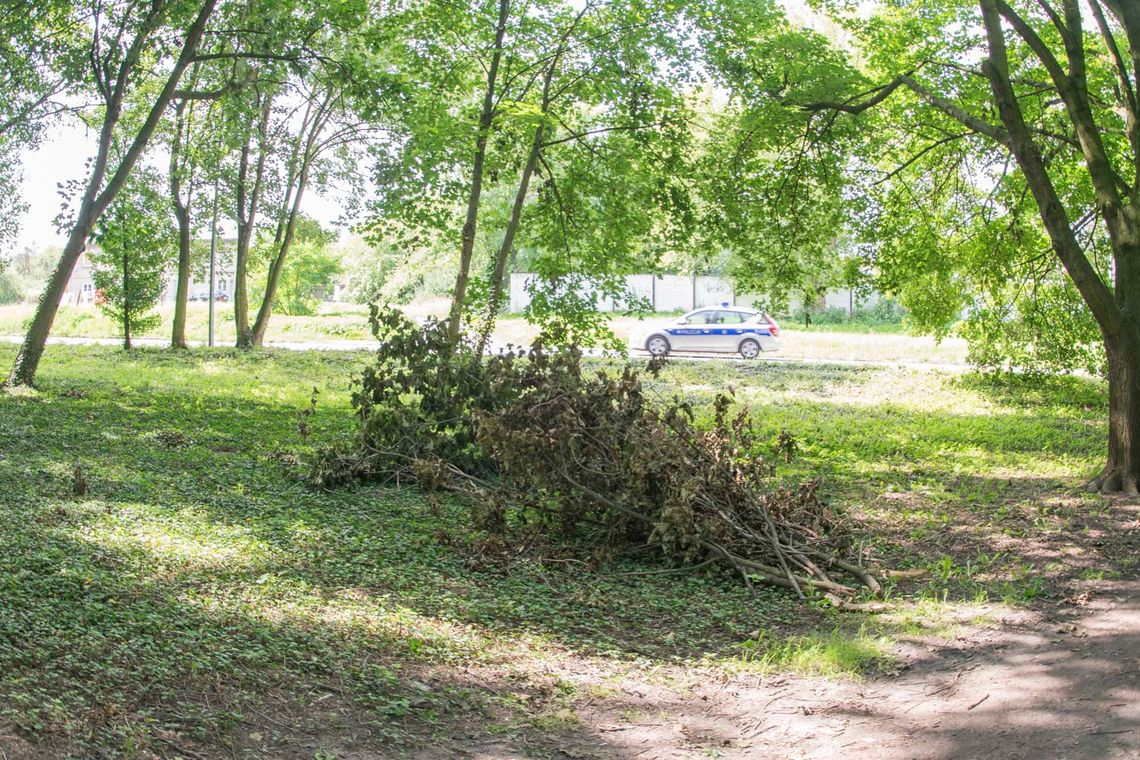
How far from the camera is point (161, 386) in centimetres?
1770

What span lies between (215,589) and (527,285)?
10.7m

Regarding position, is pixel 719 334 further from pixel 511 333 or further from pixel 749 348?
pixel 511 333

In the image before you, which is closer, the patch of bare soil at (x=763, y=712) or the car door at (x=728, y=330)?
the patch of bare soil at (x=763, y=712)

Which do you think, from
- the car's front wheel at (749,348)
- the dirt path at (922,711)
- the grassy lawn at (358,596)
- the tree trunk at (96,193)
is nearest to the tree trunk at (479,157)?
the grassy lawn at (358,596)

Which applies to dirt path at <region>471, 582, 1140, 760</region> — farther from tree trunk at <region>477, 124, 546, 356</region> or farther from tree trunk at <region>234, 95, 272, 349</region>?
tree trunk at <region>234, 95, 272, 349</region>

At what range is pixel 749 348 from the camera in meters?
29.8

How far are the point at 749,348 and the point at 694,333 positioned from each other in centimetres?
164

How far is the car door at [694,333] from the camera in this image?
29828 mm

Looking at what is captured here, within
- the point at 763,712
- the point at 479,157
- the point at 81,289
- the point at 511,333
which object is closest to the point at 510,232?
the point at 479,157

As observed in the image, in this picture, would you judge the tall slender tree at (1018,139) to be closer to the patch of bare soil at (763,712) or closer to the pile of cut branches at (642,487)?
the pile of cut branches at (642,487)

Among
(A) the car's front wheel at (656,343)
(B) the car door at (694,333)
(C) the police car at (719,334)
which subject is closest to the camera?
(C) the police car at (719,334)

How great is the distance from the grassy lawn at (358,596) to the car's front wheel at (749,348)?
16340 millimetres

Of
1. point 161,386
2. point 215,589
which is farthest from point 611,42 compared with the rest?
point 215,589

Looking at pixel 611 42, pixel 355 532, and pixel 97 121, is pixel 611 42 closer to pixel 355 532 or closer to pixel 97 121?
pixel 355 532
